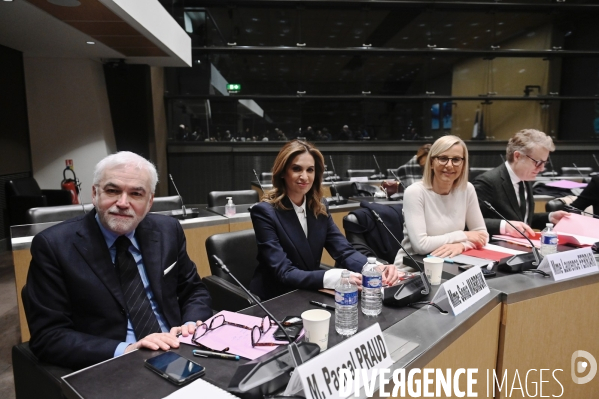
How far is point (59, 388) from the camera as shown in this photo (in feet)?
3.61

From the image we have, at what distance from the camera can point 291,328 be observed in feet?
3.85

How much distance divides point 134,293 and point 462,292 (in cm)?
112

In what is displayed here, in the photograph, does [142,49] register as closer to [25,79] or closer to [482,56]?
[25,79]

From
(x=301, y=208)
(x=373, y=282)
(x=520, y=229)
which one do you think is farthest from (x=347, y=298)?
(x=520, y=229)

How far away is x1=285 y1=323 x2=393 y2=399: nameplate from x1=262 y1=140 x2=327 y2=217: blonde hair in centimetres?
98

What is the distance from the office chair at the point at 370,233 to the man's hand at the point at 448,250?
395mm

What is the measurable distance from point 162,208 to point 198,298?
208 centimetres

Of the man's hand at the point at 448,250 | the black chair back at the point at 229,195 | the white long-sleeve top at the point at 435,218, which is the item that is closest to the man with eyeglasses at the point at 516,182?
the white long-sleeve top at the point at 435,218

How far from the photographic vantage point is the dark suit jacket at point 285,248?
70.8 inches

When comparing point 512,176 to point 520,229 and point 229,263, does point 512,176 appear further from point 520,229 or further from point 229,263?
point 229,263

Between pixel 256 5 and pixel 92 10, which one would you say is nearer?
pixel 92 10

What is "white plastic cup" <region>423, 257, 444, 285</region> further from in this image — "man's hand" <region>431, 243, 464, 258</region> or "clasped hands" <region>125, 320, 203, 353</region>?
"clasped hands" <region>125, 320, 203, 353</region>

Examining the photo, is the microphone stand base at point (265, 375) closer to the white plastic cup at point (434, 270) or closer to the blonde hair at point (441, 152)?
the white plastic cup at point (434, 270)

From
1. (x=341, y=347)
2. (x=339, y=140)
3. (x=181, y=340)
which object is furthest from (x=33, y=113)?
(x=341, y=347)
